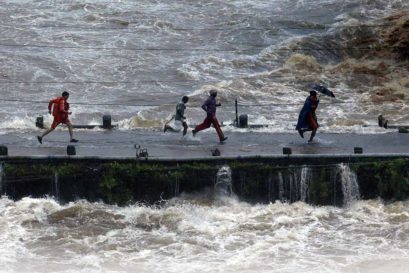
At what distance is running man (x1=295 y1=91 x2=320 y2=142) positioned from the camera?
2022 centimetres

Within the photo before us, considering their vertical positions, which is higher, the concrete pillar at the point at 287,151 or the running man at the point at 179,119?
the running man at the point at 179,119

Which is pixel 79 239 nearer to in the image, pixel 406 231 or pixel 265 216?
pixel 265 216

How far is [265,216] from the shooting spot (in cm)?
1864

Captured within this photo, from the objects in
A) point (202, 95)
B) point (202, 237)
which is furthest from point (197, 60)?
point (202, 237)

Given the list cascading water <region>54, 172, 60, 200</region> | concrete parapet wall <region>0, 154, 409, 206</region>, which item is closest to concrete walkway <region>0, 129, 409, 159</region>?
concrete parapet wall <region>0, 154, 409, 206</region>

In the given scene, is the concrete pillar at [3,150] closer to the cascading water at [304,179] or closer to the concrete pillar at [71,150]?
the concrete pillar at [71,150]

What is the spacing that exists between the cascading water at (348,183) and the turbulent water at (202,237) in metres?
0.26

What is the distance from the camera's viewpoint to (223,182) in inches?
756

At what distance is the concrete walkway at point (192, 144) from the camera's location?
65.6 ft

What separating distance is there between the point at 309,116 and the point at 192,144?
276cm

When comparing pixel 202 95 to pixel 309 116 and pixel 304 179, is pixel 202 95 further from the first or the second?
pixel 304 179

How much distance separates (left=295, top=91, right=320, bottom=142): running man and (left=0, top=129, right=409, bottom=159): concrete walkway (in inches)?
13.6

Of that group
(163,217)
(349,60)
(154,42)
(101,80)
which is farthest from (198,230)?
(154,42)

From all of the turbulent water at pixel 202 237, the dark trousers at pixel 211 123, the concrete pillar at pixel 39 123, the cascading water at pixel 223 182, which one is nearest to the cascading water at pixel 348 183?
the turbulent water at pixel 202 237
